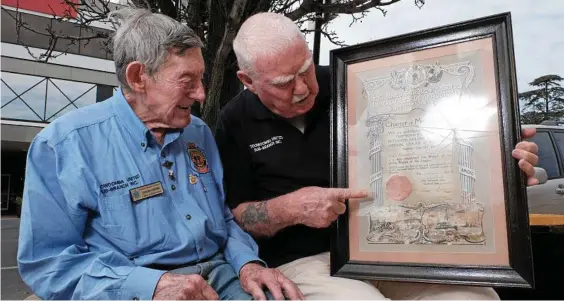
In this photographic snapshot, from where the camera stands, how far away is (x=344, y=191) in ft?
4.91

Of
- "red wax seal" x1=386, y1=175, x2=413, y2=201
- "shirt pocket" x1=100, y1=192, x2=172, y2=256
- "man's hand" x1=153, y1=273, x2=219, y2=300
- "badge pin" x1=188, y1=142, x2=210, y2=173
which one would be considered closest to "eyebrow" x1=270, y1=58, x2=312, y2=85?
"badge pin" x1=188, y1=142, x2=210, y2=173

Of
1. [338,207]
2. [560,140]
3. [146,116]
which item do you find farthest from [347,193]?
[560,140]

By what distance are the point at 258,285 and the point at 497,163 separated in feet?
2.65

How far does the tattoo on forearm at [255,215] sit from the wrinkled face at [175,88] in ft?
1.43

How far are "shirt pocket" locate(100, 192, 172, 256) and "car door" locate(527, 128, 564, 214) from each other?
4004 mm

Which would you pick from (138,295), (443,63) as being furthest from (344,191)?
(138,295)

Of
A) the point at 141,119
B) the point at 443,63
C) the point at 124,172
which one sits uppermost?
the point at 443,63

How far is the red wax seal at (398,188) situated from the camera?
1.43 m

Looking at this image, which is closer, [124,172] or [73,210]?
[73,210]

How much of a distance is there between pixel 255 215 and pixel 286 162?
24 centimetres

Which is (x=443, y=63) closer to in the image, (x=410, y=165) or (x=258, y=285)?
(x=410, y=165)

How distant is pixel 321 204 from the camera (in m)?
1.52

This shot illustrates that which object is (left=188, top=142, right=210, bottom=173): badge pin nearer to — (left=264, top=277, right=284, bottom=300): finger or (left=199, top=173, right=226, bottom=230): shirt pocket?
(left=199, top=173, right=226, bottom=230): shirt pocket

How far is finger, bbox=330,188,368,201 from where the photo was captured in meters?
1.48
